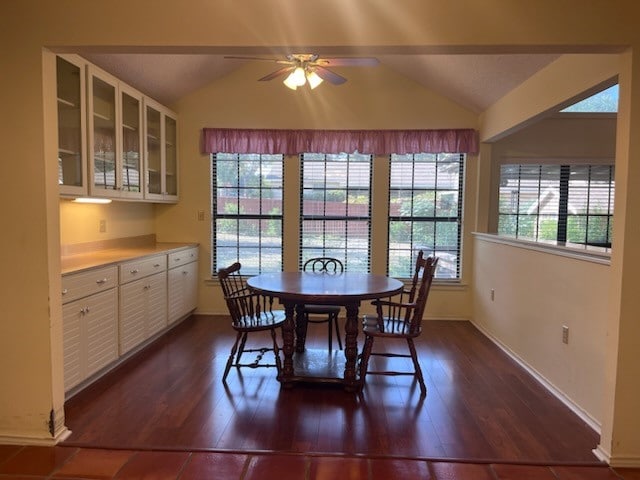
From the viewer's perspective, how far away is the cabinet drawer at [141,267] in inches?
132

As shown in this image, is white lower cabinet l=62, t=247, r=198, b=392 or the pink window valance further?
the pink window valance

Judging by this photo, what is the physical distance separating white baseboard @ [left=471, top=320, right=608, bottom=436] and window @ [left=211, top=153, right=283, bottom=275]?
2564mm

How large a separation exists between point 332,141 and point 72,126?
8.56 feet

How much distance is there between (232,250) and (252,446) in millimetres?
3122

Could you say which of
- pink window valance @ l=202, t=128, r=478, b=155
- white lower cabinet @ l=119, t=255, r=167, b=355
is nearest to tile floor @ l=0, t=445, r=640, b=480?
white lower cabinet @ l=119, t=255, r=167, b=355

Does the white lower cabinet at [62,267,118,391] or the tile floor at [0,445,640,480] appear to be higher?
the white lower cabinet at [62,267,118,391]

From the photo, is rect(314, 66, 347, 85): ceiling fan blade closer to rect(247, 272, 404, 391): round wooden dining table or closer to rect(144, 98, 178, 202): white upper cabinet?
rect(247, 272, 404, 391): round wooden dining table

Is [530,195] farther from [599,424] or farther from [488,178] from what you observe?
[599,424]

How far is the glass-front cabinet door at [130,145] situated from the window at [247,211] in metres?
1.14

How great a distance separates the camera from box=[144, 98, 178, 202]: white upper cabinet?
4242mm

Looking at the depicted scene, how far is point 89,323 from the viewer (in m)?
2.90

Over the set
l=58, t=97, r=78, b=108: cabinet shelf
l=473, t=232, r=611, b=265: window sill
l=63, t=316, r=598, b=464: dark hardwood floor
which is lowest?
l=63, t=316, r=598, b=464: dark hardwood floor

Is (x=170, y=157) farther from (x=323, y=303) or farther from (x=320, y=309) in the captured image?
(x=323, y=303)

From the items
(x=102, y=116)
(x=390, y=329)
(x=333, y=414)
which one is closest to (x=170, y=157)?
(x=102, y=116)
